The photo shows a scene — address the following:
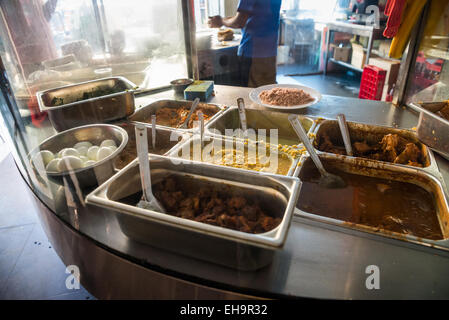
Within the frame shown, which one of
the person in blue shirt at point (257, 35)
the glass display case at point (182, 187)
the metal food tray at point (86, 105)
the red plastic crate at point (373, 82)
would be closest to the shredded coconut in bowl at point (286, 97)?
the glass display case at point (182, 187)

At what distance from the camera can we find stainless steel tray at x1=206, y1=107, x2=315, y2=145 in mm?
1565

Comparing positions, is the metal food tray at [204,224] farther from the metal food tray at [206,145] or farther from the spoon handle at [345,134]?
the spoon handle at [345,134]

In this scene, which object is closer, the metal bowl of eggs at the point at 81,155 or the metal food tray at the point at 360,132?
the metal bowl of eggs at the point at 81,155

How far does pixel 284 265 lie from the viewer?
74cm

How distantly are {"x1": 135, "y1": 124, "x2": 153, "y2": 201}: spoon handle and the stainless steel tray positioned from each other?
2.25ft

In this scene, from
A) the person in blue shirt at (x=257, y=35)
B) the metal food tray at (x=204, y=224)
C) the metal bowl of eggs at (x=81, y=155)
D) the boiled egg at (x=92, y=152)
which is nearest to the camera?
the metal food tray at (x=204, y=224)

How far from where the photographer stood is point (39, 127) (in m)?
1.42

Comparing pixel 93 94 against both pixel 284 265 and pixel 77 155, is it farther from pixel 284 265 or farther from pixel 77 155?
pixel 284 265

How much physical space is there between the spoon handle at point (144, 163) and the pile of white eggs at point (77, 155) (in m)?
0.23

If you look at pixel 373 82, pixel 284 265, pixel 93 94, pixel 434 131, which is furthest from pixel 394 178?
pixel 373 82

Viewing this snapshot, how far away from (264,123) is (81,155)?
104 centimetres

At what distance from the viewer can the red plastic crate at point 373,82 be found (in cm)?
316
